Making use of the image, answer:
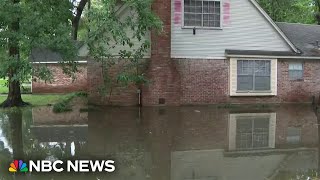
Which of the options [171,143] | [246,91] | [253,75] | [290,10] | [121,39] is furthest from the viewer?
[290,10]

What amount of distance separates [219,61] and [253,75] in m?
2.08

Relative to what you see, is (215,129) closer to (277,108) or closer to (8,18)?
(277,108)

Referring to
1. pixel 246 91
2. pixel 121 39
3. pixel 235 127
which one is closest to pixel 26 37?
pixel 121 39

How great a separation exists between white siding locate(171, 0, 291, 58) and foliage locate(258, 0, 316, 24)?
1676cm

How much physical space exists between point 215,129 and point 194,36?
8736 mm

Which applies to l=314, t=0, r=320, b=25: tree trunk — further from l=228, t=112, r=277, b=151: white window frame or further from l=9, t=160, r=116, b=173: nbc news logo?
l=9, t=160, r=116, b=173: nbc news logo

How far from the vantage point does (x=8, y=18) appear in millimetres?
17094

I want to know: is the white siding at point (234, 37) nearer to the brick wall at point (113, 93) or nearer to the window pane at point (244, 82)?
the window pane at point (244, 82)

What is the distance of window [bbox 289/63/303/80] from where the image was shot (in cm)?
2291

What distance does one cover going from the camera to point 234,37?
22094 millimetres

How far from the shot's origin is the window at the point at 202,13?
2133 centimetres

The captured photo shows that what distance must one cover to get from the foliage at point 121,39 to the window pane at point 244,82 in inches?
211

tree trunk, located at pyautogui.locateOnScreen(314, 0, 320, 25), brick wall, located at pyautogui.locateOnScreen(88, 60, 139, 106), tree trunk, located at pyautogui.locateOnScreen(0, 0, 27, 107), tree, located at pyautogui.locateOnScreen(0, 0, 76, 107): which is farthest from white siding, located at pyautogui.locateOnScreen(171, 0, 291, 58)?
tree trunk, located at pyautogui.locateOnScreen(314, 0, 320, 25)

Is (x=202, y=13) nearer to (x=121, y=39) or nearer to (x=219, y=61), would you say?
(x=219, y=61)
